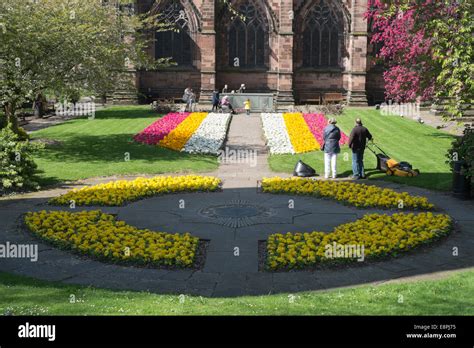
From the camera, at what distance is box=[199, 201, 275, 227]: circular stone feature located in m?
13.2

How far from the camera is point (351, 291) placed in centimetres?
891

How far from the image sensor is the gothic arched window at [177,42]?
136 feet

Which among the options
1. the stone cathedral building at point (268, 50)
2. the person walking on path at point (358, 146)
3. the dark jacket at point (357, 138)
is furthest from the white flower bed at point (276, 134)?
the stone cathedral building at point (268, 50)

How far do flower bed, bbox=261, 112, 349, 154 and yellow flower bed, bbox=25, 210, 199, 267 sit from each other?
11330 millimetres

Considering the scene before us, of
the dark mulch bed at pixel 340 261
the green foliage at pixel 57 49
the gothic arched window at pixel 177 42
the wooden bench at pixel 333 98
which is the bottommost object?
the dark mulch bed at pixel 340 261

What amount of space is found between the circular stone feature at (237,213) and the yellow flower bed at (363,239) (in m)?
1.49

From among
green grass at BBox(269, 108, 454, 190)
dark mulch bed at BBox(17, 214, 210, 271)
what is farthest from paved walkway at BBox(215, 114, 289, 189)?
dark mulch bed at BBox(17, 214, 210, 271)

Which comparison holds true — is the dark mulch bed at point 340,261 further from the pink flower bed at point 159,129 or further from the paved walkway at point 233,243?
the pink flower bed at point 159,129

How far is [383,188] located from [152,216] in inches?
261

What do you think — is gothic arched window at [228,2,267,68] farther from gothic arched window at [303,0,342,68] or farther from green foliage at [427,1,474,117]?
green foliage at [427,1,474,117]

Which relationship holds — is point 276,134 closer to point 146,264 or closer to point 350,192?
point 350,192
